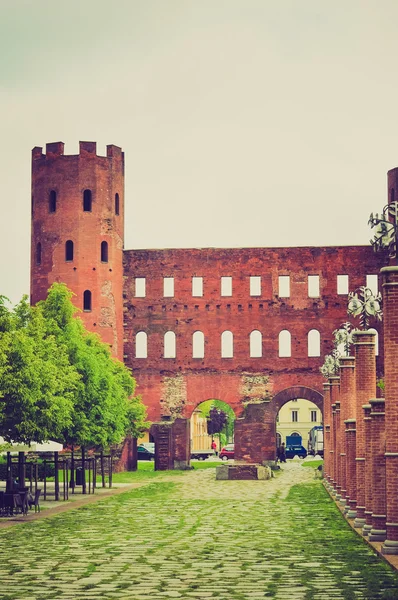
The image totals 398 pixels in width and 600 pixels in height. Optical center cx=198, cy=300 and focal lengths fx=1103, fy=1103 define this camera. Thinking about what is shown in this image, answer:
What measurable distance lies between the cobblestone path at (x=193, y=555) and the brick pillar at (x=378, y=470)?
1.18 feet

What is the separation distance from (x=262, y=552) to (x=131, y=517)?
7.29 m

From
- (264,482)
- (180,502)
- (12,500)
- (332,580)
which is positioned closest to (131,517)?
(12,500)

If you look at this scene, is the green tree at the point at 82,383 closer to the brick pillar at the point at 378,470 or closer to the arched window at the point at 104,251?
the brick pillar at the point at 378,470

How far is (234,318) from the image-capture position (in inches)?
2101

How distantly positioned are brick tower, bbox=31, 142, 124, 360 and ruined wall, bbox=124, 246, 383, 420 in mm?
2235

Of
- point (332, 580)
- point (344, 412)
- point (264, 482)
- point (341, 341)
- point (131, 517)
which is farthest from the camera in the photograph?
point (264, 482)

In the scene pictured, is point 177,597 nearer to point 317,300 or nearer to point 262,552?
point 262,552

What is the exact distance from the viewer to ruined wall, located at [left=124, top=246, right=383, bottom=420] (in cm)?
5309

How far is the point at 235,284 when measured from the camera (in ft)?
175

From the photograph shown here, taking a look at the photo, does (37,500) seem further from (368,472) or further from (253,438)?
(253,438)

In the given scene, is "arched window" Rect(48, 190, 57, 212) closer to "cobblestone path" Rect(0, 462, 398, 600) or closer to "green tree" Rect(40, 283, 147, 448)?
"green tree" Rect(40, 283, 147, 448)

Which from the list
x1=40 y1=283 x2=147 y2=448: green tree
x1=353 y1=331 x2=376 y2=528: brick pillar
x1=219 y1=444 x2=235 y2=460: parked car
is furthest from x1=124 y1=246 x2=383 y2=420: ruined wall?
x1=353 y1=331 x2=376 y2=528: brick pillar

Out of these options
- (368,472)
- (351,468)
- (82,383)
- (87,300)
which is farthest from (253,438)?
(368,472)

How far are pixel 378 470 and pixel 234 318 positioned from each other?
36.4m
